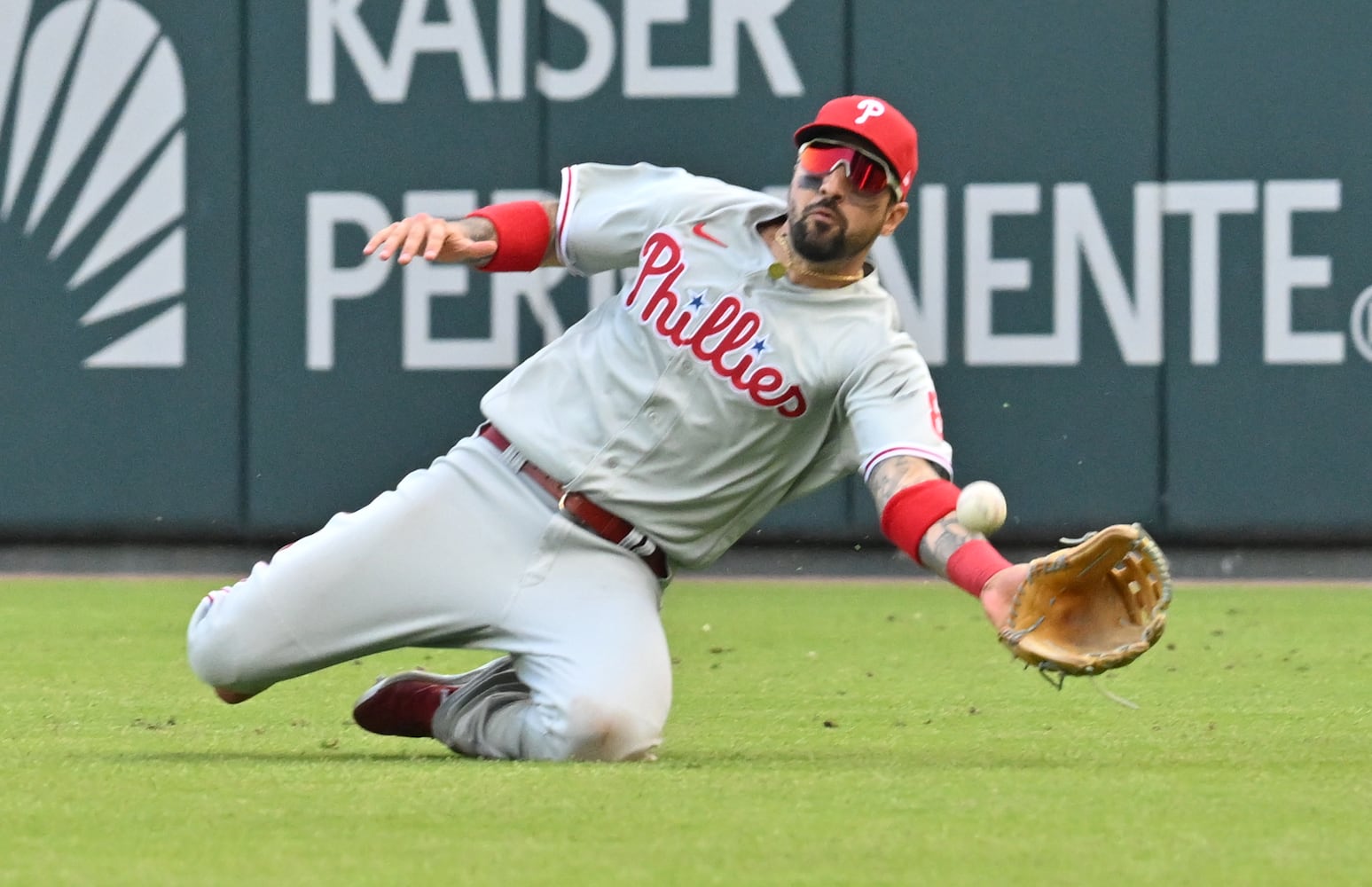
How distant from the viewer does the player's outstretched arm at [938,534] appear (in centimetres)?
359

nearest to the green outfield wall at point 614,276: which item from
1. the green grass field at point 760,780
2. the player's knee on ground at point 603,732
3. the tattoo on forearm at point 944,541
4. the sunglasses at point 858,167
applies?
the green grass field at point 760,780

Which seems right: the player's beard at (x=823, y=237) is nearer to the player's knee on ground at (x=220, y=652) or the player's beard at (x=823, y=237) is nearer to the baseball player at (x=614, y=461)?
the baseball player at (x=614, y=461)

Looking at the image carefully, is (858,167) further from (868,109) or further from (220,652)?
(220,652)

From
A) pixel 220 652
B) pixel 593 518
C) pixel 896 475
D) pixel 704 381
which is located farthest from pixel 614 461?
pixel 220 652

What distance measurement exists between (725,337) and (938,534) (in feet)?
2.02

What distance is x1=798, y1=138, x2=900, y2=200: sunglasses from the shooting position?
3980 millimetres

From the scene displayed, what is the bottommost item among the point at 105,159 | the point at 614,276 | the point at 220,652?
the point at 220,652

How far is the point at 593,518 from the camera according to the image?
417 cm

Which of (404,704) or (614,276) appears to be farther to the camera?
(614,276)

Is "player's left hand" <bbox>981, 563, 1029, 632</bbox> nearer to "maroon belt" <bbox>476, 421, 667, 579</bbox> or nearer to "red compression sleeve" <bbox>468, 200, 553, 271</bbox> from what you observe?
"maroon belt" <bbox>476, 421, 667, 579</bbox>

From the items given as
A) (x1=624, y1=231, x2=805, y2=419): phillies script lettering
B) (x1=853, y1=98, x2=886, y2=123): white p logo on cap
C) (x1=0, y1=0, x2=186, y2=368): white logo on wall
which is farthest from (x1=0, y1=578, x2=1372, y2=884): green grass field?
(x1=0, y1=0, x2=186, y2=368): white logo on wall

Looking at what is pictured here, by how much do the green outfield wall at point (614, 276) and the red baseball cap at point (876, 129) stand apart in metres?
4.38

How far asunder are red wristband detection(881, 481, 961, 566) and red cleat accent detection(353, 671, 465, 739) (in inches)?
40.0

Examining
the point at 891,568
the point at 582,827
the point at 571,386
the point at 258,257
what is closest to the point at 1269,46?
the point at 891,568
